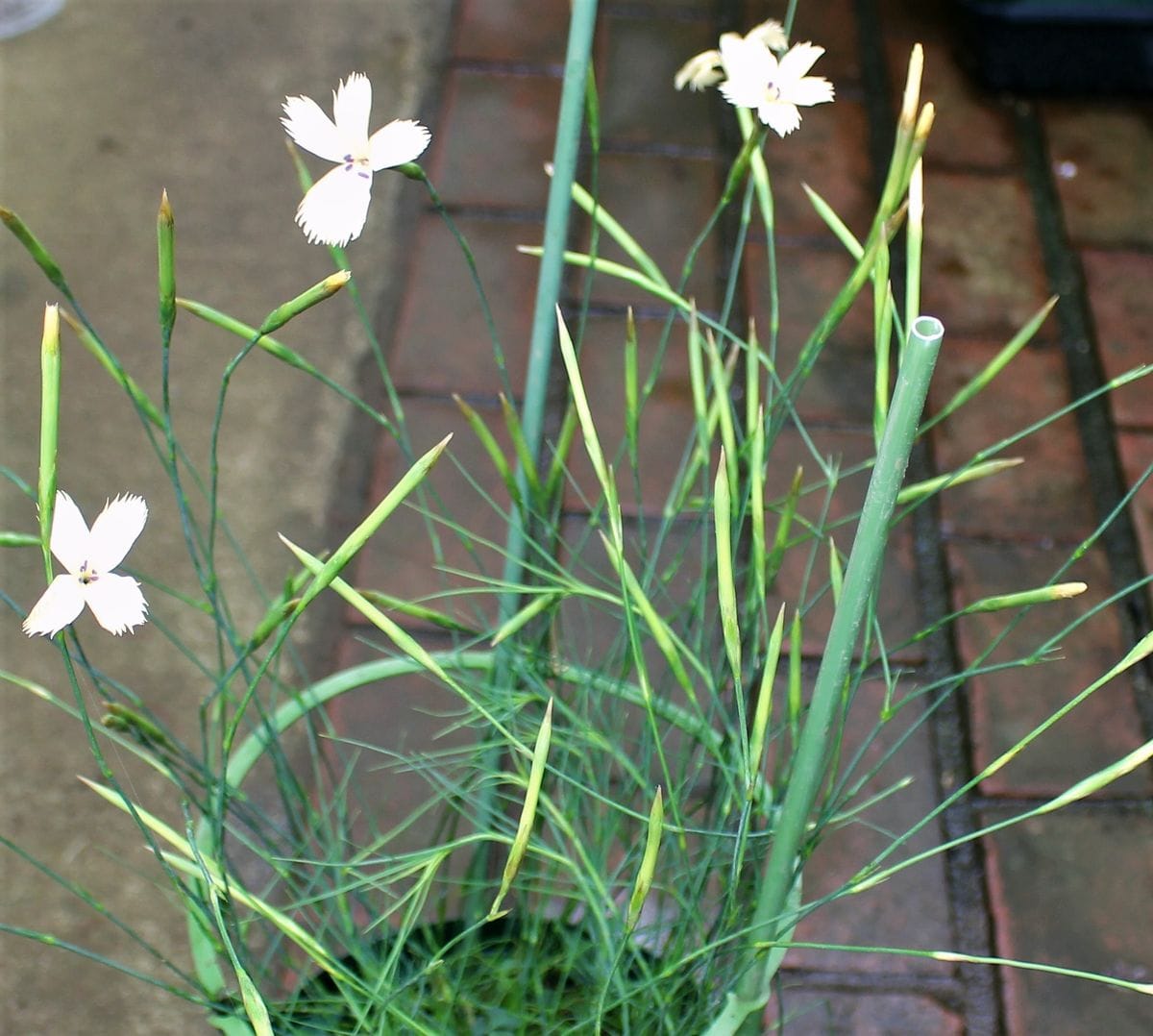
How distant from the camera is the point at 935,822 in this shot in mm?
1198

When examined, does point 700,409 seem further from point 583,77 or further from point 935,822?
point 935,822

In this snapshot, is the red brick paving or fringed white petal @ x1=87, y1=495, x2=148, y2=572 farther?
the red brick paving

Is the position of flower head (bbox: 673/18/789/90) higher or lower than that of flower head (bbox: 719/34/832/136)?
higher

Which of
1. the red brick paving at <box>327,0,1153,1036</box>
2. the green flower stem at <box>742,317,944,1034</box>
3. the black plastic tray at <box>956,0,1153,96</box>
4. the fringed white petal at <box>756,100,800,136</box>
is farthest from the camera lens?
the black plastic tray at <box>956,0,1153,96</box>

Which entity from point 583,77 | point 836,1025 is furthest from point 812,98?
point 836,1025

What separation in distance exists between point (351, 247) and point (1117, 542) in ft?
3.02

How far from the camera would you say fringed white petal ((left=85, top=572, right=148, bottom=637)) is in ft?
1.57

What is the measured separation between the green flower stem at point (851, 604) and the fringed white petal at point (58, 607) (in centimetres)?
28

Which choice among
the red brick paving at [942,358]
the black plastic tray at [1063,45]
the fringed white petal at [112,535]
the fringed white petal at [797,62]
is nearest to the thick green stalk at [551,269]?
the fringed white petal at [797,62]

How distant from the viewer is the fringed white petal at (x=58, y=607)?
0.48m

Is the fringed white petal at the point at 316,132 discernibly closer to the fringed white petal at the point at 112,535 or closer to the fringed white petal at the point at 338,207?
the fringed white petal at the point at 338,207

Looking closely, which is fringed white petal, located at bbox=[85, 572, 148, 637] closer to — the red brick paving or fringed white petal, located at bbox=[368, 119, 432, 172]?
fringed white petal, located at bbox=[368, 119, 432, 172]

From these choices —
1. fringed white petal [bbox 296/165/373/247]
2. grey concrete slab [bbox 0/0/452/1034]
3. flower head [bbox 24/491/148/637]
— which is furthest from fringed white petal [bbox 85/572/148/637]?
grey concrete slab [bbox 0/0/452/1034]

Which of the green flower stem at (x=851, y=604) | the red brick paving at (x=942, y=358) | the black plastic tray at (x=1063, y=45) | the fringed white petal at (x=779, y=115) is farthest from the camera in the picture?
the black plastic tray at (x=1063, y=45)
